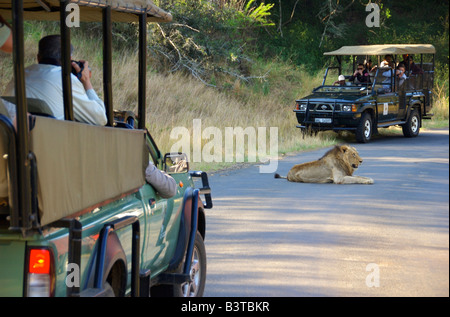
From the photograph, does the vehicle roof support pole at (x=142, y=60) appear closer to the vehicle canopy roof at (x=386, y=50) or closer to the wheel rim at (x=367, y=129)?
the wheel rim at (x=367, y=129)

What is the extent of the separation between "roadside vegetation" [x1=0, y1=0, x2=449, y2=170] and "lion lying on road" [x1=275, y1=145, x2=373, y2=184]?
2.42 metres

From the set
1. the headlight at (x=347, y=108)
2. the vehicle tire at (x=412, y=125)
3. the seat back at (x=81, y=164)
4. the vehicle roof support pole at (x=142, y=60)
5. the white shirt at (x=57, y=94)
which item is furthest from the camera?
the vehicle tire at (x=412, y=125)

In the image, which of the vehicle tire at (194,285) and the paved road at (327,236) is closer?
the vehicle tire at (194,285)

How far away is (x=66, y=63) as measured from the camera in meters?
4.40

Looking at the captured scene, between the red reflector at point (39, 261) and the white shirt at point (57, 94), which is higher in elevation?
the white shirt at point (57, 94)

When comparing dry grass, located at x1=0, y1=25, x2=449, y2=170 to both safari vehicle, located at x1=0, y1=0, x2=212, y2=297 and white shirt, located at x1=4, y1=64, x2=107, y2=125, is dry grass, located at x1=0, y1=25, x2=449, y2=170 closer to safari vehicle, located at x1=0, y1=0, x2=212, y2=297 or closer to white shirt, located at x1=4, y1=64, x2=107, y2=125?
safari vehicle, located at x1=0, y1=0, x2=212, y2=297

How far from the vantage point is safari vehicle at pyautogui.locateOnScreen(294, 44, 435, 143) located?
20302mm

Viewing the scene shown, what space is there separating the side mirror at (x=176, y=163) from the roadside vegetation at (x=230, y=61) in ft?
29.6

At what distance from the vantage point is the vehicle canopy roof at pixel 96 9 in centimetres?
489

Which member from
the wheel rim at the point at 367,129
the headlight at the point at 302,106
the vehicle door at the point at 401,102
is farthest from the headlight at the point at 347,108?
the vehicle door at the point at 401,102

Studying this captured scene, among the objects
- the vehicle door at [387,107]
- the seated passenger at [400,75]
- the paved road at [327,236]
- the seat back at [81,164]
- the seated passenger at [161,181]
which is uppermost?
the seated passenger at [400,75]

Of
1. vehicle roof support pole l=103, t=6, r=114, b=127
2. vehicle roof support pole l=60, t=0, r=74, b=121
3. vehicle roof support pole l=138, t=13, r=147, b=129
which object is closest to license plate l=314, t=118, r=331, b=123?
vehicle roof support pole l=138, t=13, r=147, b=129

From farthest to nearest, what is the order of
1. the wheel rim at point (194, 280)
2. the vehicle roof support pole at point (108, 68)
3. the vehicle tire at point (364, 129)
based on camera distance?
the vehicle tire at point (364, 129), the wheel rim at point (194, 280), the vehicle roof support pole at point (108, 68)
